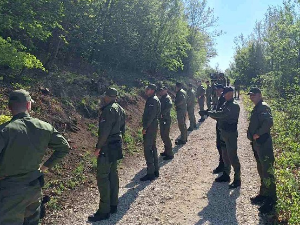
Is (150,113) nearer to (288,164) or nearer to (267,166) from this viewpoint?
(267,166)

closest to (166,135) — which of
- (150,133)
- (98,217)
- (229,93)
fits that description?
(150,133)

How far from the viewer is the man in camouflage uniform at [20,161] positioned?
3303 mm

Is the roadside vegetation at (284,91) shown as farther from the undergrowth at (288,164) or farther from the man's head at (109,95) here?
the man's head at (109,95)

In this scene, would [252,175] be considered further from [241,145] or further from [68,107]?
[68,107]

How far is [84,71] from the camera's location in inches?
587

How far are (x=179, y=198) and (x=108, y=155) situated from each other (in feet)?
6.46

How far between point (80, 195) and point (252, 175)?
14.5 feet

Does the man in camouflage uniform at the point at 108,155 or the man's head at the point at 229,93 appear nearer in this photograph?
the man in camouflage uniform at the point at 108,155

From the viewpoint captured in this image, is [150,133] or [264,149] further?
[150,133]

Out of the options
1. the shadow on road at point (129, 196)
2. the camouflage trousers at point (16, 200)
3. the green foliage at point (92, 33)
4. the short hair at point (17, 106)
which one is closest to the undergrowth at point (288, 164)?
the shadow on road at point (129, 196)

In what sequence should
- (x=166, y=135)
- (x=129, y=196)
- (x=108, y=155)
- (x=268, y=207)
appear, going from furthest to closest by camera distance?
1. (x=166, y=135)
2. (x=129, y=196)
3. (x=108, y=155)
4. (x=268, y=207)

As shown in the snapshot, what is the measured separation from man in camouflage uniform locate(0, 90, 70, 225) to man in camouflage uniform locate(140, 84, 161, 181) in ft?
12.9

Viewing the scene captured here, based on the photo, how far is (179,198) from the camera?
241 inches

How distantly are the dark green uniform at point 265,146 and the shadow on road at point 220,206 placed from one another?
726 mm
